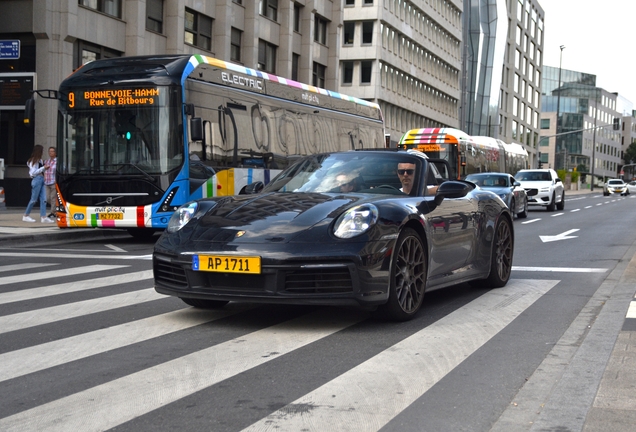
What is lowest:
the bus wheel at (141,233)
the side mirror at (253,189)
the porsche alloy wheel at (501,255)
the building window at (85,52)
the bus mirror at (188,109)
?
the bus wheel at (141,233)

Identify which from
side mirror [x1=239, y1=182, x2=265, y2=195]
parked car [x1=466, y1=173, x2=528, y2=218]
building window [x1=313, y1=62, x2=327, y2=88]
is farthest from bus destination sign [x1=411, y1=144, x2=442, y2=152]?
side mirror [x1=239, y1=182, x2=265, y2=195]

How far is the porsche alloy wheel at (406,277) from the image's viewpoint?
649 cm

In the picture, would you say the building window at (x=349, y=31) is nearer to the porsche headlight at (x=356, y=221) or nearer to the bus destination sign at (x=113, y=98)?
the bus destination sign at (x=113, y=98)

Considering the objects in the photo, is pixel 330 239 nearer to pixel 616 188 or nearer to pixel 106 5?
pixel 106 5

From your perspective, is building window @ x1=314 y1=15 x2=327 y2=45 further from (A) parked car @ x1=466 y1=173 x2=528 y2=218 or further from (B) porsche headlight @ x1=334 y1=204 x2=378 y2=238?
(B) porsche headlight @ x1=334 y1=204 x2=378 y2=238

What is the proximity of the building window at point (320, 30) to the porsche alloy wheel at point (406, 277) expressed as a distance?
3855 cm

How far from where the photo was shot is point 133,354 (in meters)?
5.40

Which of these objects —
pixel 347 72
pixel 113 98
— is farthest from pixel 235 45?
pixel 347 72

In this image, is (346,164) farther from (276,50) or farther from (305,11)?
(305,11)

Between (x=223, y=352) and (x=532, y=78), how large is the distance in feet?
373

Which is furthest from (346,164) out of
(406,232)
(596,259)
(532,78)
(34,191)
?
(532,78)

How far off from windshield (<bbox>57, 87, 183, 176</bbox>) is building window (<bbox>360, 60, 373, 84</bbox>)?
157ft

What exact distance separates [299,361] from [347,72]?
59523 millimetres

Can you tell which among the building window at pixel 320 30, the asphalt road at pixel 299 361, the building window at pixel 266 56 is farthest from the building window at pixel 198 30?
the asphalt road at pixel 299 361
